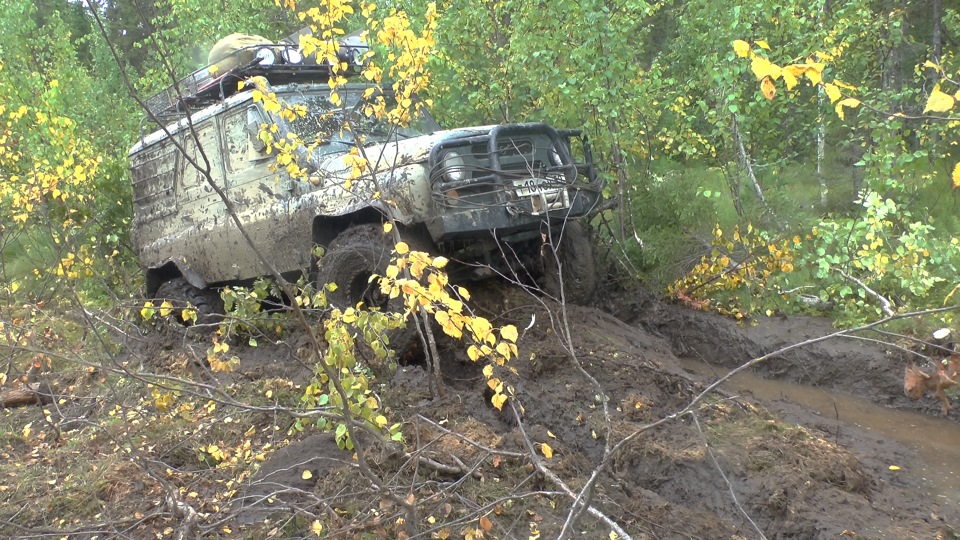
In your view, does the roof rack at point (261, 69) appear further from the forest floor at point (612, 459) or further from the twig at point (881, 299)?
the twig at point (881, 299)

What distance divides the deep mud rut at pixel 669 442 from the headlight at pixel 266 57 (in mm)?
2615

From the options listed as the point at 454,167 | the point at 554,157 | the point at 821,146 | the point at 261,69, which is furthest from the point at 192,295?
the point at 821,146

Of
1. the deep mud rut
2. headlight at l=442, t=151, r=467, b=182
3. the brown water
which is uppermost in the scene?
headlight at l=442, t=151, r=467, b=182

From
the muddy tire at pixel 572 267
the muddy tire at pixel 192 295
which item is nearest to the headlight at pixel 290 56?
the muddy tire at pixel 192 295

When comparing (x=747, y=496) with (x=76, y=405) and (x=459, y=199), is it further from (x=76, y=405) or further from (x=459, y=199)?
(x=76, y=405)

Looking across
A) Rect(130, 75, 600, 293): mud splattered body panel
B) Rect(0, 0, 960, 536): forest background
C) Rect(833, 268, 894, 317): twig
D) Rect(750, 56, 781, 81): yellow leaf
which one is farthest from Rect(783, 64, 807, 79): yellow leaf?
Rect(0, 0, 960, 536): forest background

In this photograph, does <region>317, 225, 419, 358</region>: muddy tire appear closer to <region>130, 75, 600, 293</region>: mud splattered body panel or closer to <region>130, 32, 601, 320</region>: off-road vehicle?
<region>130, 32, 601, 320</region>: off-road vehicle

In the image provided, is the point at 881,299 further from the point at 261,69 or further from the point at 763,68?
the point at 261,69

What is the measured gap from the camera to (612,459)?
4.37 metres

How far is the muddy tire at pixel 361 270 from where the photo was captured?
230 inches

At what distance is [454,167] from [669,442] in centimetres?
235

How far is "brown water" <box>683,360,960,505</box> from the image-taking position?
4568 millimetres

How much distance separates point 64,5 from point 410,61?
21797 millimetres

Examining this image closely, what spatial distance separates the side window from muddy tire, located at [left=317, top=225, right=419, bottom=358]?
1314 millimetres
